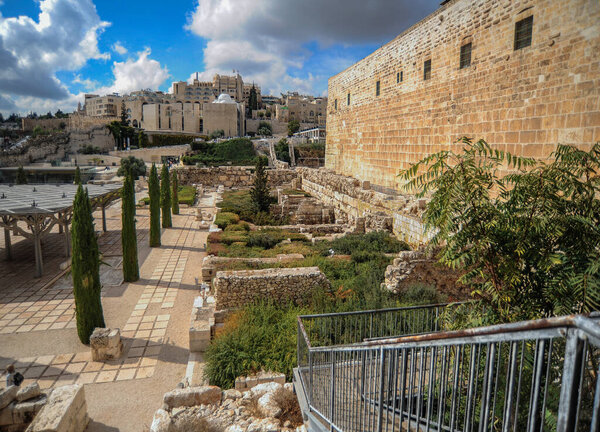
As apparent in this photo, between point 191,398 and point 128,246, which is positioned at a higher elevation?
point 128,246

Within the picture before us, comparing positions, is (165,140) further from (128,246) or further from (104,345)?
(104,345)

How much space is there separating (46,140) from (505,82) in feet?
236

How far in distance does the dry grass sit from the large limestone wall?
6789 mm

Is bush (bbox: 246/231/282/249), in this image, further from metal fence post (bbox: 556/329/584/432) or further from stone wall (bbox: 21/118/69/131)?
stone wall (bbox: 21/118/69/131)

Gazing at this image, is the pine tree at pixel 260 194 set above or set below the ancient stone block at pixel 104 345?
above

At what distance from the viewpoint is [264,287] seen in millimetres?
7461

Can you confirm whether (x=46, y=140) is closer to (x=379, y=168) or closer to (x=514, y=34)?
(x=379, y=168)

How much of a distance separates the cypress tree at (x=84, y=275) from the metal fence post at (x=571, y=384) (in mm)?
7713

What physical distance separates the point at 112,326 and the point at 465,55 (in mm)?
11223

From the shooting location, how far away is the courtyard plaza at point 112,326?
569 cm

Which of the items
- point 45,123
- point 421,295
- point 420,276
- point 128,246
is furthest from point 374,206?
point 45,123

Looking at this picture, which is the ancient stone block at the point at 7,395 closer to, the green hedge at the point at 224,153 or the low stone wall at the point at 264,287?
the low stone wall at the point at 264,287

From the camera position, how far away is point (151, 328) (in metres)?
7.81

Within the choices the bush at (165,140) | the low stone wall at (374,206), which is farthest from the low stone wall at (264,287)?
the bush at (165,140)
